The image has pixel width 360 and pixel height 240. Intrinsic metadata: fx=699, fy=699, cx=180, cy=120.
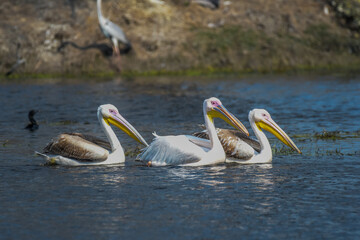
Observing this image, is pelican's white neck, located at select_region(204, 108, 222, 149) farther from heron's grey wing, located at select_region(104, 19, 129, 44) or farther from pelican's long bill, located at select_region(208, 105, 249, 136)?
heron's grey wing, located at select_region(104, 19, 129, 44)

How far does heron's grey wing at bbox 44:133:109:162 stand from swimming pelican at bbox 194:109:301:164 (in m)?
1.75

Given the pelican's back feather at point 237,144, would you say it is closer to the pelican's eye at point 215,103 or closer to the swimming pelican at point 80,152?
the pelican's eye at point 215,103

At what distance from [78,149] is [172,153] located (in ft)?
4.88

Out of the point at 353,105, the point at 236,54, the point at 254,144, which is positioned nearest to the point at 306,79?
the point at 236,54

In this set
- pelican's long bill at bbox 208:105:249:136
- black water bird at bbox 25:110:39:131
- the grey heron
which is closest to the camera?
pelican's long bill at bbox 208:105:249:136

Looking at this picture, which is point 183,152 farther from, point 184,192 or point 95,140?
point 184,192

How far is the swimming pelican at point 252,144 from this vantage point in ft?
37.0

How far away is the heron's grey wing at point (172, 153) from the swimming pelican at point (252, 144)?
50cm

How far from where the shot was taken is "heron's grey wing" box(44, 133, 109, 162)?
11.0 metres

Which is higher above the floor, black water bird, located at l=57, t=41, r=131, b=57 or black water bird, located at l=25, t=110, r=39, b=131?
black water bird, located at l=57, t=41, r=131, b=57

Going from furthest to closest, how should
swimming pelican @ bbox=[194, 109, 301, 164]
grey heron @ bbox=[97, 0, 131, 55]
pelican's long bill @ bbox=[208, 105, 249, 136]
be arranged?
grey heron @ bbox=[97, 0, 131, 55] < pelican's long bill @ bbox=[208, 105, 249, 136] < swimming pelican @ bbox=[194, 109, 301, 164]

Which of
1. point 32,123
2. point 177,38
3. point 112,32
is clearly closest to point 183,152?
point 32,123

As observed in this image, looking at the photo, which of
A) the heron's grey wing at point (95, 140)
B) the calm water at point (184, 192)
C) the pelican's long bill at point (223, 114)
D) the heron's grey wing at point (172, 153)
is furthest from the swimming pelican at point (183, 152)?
the heron's grey wing at point (95, 140)

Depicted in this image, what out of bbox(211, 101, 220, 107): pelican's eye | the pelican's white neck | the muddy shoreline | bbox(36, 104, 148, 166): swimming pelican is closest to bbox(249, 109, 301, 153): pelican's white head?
bbox(211, 101, 220, 107): pelican's eye
